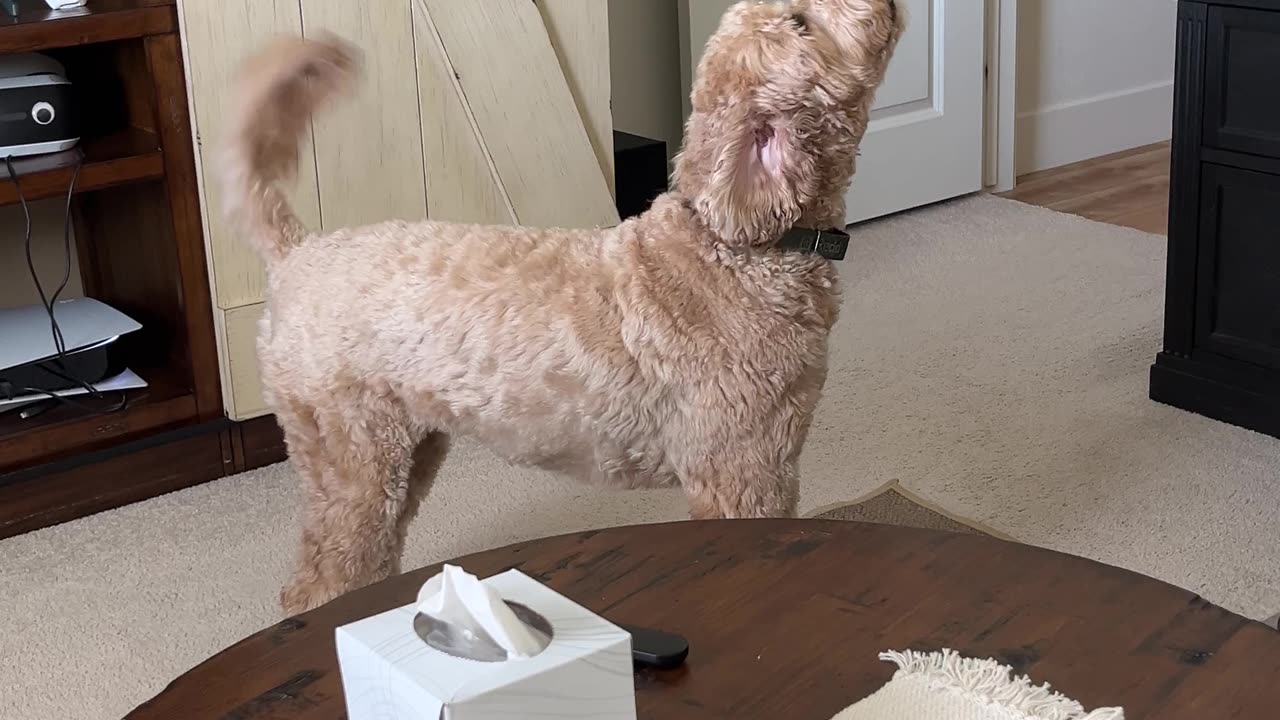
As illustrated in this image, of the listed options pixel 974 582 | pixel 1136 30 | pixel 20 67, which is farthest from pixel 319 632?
pixel 1136 30

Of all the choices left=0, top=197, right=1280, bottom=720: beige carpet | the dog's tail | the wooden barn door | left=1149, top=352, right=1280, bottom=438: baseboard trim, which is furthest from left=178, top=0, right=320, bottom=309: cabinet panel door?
left=1149, top=352, right=1280, bottom=438: baseboard trim

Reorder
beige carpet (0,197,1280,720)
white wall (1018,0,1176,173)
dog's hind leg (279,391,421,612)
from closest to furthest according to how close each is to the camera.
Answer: dog's hind leg (279,391,421,612) → beige carpet (0,197,1280,720) → white wall (1018,0,1176,173)

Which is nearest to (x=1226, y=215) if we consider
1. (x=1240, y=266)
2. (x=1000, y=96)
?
(x=1240, y=266)

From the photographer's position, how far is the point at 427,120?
256 centimetres

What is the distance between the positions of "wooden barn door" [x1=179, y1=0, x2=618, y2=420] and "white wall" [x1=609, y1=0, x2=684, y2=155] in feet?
2.66

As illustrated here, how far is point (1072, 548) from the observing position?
2.14 meters

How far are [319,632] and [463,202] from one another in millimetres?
1716

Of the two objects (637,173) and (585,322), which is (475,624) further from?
(637,173)

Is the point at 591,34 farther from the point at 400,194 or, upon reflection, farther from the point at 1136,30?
the point at 1136,30

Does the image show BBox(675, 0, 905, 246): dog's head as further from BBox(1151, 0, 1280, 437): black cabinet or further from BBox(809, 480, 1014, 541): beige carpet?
BBox(1151, 0, 1280, 437): black cabinet

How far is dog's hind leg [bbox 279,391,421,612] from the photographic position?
1643 mm

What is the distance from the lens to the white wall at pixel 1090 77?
14.1ft

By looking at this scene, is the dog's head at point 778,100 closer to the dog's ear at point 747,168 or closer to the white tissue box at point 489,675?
the dog's ear at point 747,168

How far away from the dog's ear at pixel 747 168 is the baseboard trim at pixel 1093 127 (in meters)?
3.06
